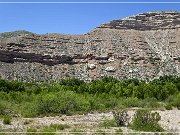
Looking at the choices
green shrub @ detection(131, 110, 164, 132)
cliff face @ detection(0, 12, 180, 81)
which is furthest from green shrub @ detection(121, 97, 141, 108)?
cliff face @ detection(0, 12, 180, 81)

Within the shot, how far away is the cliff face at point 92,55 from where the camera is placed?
102 metres

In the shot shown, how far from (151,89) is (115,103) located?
12.0 meters

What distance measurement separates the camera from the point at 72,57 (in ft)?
→ 365

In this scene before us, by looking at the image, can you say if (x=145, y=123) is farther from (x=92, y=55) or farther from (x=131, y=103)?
(x=92, y=55)

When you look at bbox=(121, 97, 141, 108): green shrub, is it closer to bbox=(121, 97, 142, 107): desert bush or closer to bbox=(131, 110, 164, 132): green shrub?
bbox=(121, 97, 142, 107): desert bush

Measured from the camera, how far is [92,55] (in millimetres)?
111938

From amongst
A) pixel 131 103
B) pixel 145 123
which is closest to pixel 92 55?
pixel 131 103

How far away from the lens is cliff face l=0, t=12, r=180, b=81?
335 feet

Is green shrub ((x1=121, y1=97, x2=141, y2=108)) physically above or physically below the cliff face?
below

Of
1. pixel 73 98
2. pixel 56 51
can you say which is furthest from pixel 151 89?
pixel 56 51

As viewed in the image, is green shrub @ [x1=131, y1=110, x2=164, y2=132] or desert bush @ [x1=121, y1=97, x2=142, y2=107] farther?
desert bush @ [x1=121, y1=97, x2=142, y2=107]

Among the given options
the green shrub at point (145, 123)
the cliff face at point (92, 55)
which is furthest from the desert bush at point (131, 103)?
the cliff face at point (92, 55)

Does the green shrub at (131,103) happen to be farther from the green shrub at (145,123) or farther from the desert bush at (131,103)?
the green shrub at (145,123)

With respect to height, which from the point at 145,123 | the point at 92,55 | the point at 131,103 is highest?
the point at 92,55
